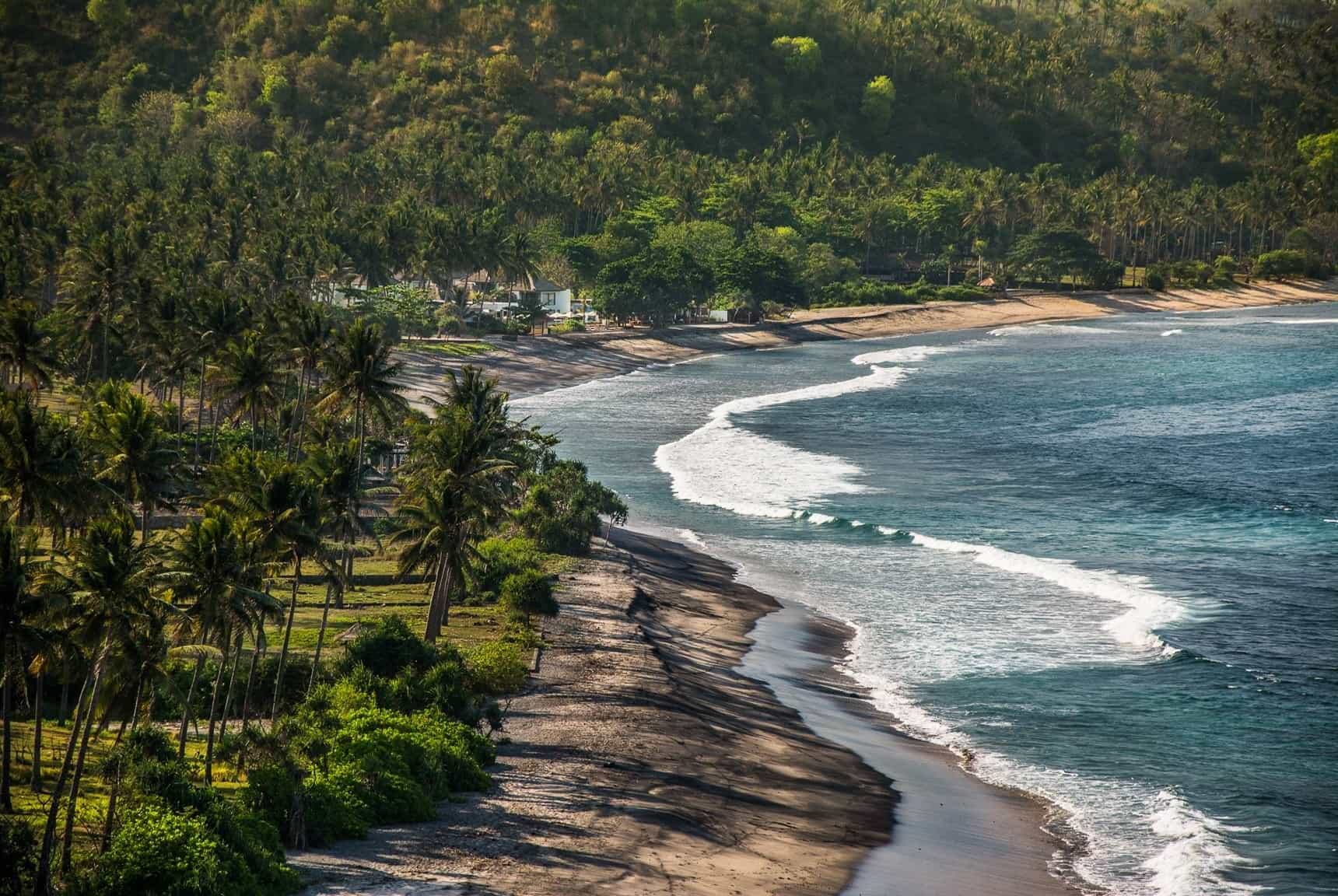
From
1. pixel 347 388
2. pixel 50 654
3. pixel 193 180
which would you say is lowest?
pixel 50 654

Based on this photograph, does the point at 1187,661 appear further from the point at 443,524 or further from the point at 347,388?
the point at 347,388

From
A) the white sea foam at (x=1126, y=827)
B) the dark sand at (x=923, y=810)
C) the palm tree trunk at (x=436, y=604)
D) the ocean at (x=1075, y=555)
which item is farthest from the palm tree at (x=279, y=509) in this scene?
the ocean at (x=1075, y=555)

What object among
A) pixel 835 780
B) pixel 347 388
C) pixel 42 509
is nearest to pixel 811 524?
pixel 347 388

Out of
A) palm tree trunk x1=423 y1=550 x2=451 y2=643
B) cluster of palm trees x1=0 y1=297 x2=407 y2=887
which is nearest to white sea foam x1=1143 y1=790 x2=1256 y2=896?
cluster of palm trees x1=0 y1=297 x2=407 y2=887

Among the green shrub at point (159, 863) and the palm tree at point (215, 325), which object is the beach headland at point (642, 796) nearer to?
the green shrub at point (159, 863)

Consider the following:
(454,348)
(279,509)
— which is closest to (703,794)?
(279,509)

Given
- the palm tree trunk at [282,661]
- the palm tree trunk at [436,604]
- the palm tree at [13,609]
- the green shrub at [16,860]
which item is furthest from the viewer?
the palm tree trunk at [436,604]

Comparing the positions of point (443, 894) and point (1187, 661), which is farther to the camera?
point (1187, 661)
